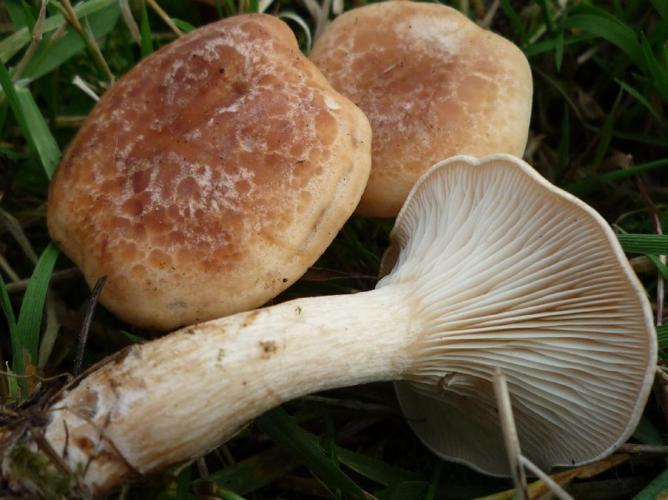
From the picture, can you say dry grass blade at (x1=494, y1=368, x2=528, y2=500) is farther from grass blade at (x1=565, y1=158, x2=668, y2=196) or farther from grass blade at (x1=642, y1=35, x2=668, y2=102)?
grass blade at (x1=642, y1=35, x2=668, y2=102)

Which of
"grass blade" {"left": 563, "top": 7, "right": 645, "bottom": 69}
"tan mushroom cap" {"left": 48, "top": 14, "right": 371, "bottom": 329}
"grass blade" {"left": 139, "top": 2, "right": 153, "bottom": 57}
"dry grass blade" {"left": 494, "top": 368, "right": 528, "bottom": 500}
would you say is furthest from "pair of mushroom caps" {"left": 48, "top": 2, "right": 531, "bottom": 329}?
"dry grass blade" {"left": 494, "top": 368, "right": 528, "bottom": 500}

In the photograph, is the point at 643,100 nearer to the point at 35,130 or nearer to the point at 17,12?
the point at 35,130

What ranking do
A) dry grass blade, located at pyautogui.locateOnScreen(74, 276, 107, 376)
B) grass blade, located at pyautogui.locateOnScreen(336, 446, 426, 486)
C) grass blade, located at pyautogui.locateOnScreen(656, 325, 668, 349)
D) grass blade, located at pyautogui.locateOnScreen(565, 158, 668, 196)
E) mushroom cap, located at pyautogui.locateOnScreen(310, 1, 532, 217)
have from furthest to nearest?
grass blade, located at pyautogui.locateOnScreen(565, 158, 668, 196) < mushroom cap, located at pyautogui.locateOnScreen(310, 1, 532, 217) < grass blade, located at pyautogui.locateOnScreen(336, 446, 426, 486) < grass blade, located at pyautogui.locateOnScreen(656, 325, 668, 349) < dry grass blade, located at pyautogui.locateOnScreen(74, 276, 107, 376)

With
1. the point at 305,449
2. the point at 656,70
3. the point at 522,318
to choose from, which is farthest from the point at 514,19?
the point at 305,449

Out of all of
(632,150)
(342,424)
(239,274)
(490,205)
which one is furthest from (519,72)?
(342,424)

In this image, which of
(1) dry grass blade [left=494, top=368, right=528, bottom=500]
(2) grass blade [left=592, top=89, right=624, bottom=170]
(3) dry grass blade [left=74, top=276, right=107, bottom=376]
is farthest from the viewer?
(2) grass blade [left=592, top=89, right=624, bottom=170]

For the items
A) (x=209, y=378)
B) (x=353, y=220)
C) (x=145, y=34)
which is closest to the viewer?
(x=209, y=378)

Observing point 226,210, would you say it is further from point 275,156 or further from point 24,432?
point 24,432
